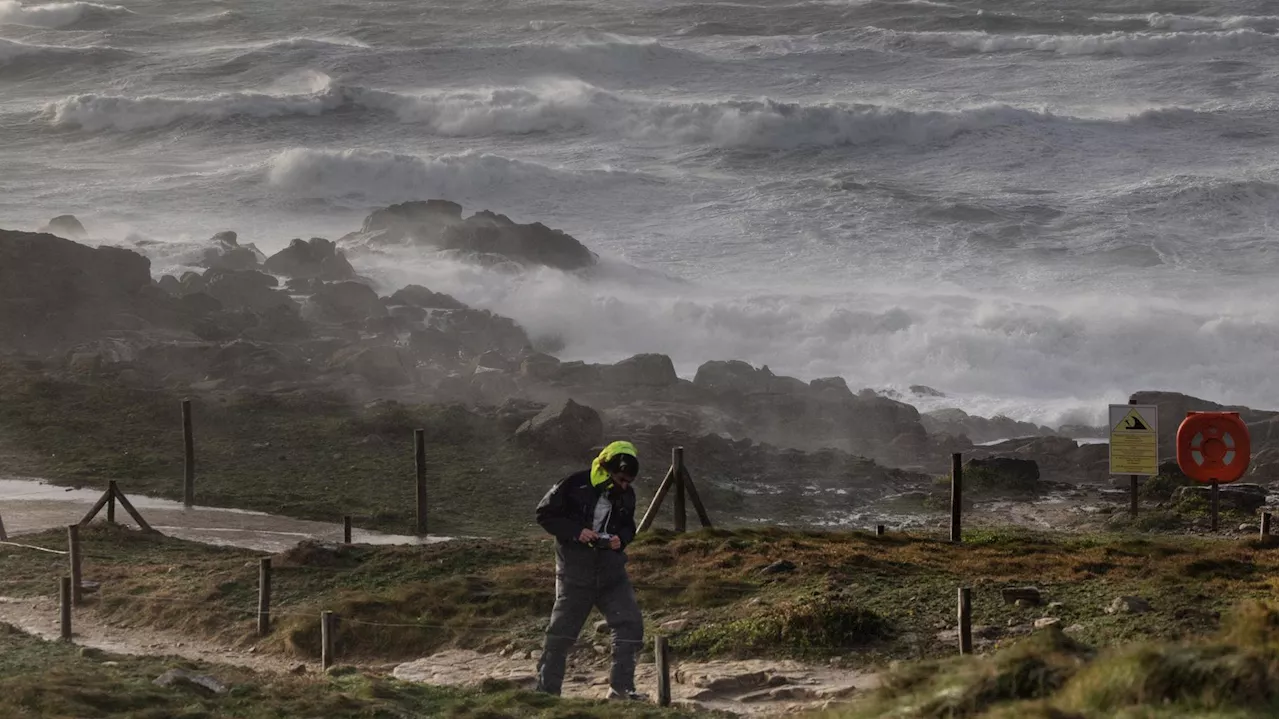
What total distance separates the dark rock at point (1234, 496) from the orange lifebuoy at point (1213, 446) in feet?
6.49

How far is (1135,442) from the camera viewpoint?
66.0 ft

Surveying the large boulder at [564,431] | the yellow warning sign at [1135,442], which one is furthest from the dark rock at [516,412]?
the yellow warning sign at [1135,442]

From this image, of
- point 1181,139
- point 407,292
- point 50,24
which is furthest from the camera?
point 50,24

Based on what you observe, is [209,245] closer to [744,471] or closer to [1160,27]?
[744,471]

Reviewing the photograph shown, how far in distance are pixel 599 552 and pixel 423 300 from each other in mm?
29034

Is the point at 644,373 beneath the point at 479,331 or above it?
beneath

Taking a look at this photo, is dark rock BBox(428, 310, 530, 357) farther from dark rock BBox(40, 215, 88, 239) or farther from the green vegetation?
the green vegetation

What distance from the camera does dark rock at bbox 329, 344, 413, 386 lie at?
108 ft

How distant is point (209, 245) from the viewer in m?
50.4

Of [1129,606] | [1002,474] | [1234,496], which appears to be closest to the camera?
[1129,606]

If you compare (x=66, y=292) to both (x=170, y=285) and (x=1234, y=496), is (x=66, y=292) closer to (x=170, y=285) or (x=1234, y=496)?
(x=170, y=285)

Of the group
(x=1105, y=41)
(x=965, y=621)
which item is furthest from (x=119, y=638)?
(x=1105, y=41)

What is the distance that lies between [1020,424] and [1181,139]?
33.3 metres

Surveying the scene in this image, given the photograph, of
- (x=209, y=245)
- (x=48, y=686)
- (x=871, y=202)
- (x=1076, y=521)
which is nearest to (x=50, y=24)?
(x=209, y=245)
